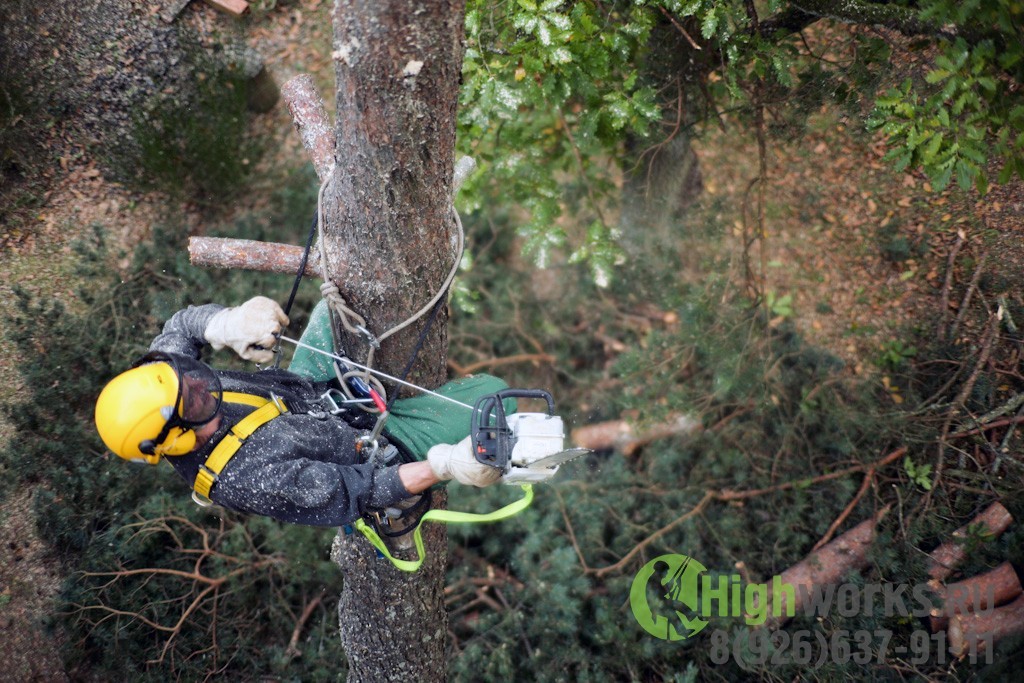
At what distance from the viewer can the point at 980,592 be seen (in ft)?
10.7

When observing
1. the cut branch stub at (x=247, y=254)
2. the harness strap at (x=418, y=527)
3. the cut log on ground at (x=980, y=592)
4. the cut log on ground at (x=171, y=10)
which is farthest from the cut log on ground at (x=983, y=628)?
the cut log on ground at (x=171, y=10)

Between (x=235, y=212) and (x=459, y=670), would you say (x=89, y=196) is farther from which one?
(x=459, y=670)

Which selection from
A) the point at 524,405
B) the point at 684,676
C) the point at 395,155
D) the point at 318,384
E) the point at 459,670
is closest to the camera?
the point at 395,155

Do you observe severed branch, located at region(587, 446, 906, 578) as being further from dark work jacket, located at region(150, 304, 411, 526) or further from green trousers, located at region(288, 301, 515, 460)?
dark work jacket, located at region(150, 304, 411, 526)

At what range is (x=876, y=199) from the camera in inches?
172

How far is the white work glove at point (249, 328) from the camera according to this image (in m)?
2.37

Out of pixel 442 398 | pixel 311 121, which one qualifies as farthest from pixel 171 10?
pixel 442 398

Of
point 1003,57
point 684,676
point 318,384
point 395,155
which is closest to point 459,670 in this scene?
point 684,676

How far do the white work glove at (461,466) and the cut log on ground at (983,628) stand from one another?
2.63m

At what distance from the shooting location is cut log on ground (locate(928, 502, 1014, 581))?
132 inches

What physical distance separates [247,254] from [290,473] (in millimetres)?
898

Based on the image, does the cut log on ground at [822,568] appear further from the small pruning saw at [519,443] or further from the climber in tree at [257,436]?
the climber in tree at [257,436]

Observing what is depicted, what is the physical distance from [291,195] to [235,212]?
40cm

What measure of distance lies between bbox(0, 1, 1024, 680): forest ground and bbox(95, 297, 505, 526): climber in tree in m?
1.54
